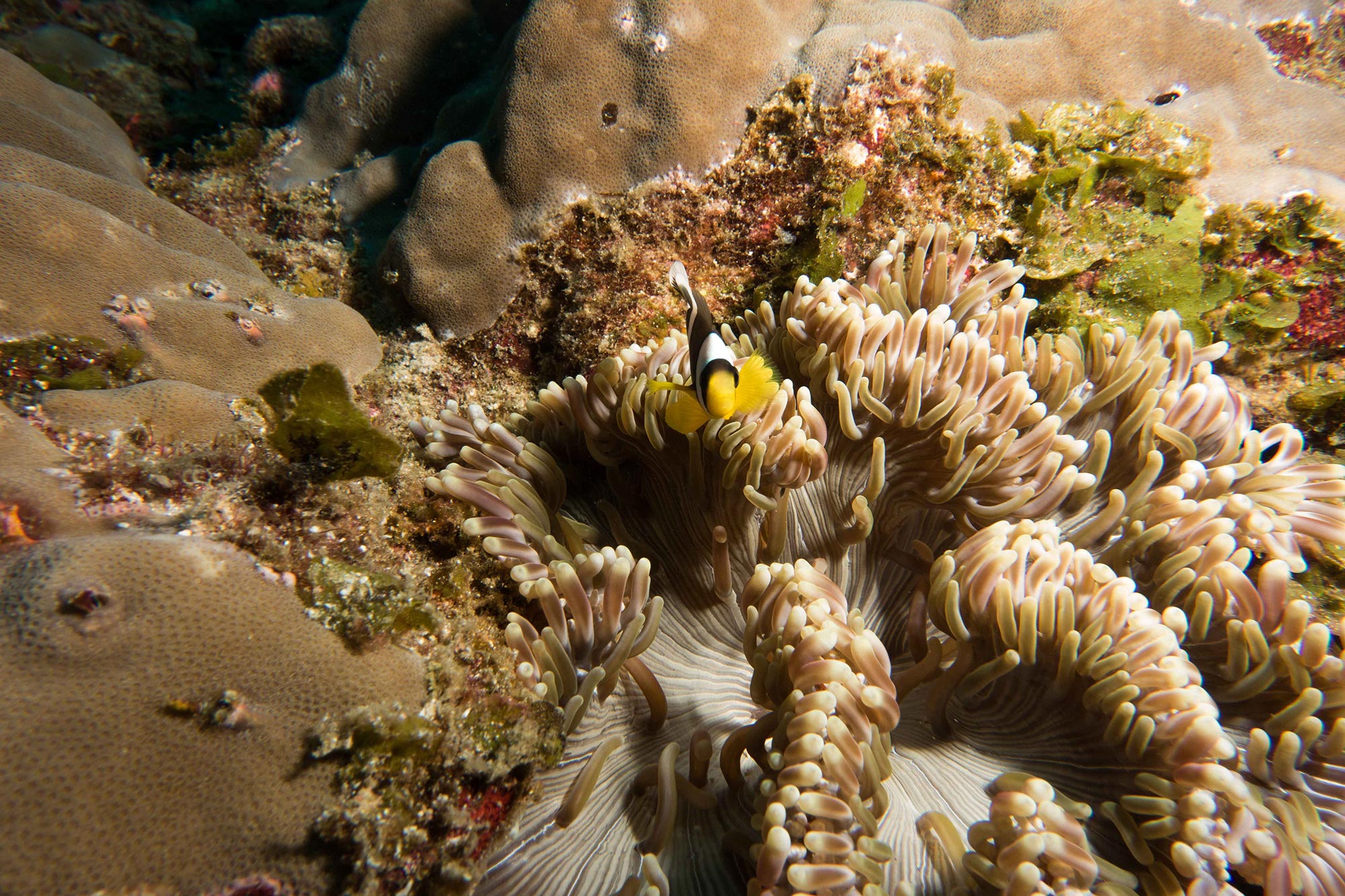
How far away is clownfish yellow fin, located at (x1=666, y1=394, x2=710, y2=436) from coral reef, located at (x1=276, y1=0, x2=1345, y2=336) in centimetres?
147

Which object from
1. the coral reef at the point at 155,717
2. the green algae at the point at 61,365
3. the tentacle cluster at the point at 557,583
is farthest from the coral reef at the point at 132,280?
the coral reef at the point at 155,717

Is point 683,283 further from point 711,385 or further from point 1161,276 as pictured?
point 1161,276

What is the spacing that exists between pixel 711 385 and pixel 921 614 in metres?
1.11

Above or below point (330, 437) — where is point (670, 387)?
above

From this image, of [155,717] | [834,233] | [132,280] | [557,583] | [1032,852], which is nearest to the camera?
[155,717]

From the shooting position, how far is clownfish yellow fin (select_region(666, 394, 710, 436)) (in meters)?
2.00

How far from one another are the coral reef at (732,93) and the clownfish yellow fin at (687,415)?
1.47 metres

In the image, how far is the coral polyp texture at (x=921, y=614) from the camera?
149cm

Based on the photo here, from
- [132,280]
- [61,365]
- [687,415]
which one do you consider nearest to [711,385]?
[687,415]

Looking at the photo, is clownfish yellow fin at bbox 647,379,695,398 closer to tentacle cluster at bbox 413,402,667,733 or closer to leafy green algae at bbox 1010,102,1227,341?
tentacle cluster at bbox 413,402,667,733

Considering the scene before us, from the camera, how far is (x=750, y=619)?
1844 millimetres

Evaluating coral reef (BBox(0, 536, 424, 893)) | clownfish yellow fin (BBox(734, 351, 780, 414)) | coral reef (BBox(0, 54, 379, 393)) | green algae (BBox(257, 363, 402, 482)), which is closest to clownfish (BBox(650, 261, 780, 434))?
clownfish yellow fin (BBox(734, 351, 780, 414))

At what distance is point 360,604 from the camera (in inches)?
61.0

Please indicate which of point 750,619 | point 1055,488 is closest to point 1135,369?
point 1055,488
